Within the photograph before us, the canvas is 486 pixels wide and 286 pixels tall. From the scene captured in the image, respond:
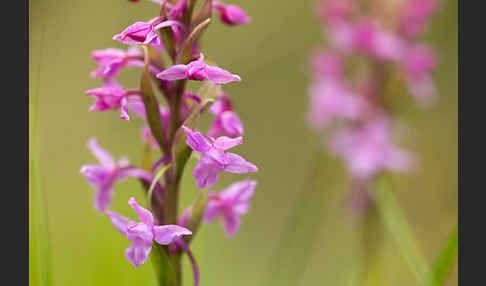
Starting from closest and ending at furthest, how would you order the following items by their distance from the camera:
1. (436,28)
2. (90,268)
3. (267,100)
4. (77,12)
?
(90,268) → (77,12) → (436,28) → (267,100)

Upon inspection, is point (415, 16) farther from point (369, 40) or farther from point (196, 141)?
point (196, 141)

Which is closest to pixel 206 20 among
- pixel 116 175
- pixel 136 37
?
pixel 136 37

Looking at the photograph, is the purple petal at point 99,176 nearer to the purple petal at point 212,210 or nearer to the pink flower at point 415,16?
the purple petal at point 212,210

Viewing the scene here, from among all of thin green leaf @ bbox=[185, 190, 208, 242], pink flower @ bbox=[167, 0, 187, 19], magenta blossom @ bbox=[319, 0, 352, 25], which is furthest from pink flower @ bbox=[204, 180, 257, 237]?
magenta blossom @ bbox=[319, 0, 352, 25]

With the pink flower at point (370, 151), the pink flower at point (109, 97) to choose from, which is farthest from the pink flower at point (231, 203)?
the pink flower at point (370, 151)

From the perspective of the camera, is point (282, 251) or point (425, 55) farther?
point (425, 55)

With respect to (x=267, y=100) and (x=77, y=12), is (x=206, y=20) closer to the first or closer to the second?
(x=77, y=12)

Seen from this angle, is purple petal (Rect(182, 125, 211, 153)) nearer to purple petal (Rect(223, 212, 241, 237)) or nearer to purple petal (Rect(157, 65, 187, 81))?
purple petal (Rect(157, 65, 187, 81))
